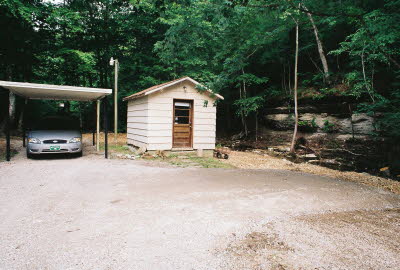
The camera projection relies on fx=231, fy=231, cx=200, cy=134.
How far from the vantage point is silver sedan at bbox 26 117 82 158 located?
322 inches

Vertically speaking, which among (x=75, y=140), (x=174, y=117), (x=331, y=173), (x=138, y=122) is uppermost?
(x=174, y=117)

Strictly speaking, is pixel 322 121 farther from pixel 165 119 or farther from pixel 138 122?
pixel 138 122

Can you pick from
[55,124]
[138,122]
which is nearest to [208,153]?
[138,122]

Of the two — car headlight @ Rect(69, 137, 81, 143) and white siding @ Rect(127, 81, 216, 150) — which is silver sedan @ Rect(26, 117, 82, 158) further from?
white siding @ Rect(127, 81, 216, 150)

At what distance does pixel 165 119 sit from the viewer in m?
10.1

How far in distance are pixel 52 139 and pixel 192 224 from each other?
23.7 feet

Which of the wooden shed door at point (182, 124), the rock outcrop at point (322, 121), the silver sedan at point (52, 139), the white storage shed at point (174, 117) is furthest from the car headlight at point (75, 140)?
the rock outcrop at point (322, 121)

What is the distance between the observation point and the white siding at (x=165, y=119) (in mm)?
9836

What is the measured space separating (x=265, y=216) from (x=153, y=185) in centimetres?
276

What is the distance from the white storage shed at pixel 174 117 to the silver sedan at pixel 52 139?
2.68 metres

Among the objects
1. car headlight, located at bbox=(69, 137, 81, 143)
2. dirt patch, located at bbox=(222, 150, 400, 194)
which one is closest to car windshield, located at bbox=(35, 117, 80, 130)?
car headlight, located at bbox=(69, 137, 81, 143)

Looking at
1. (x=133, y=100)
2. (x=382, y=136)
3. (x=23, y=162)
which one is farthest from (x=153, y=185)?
(x=382, y=136)

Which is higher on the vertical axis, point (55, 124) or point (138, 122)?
point (138, 122)

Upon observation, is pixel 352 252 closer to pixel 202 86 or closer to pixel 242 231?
pixel 242 231
